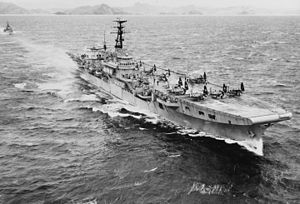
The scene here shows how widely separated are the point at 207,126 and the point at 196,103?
7.40 ft

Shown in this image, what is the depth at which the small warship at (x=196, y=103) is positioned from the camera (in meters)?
26.5

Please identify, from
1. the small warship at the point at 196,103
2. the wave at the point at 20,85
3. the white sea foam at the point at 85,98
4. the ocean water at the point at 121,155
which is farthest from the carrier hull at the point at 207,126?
the wave at the point at 20,85

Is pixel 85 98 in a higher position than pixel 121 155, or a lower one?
higher

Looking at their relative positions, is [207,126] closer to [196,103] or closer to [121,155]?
[196,103]

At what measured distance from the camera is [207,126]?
3002cm

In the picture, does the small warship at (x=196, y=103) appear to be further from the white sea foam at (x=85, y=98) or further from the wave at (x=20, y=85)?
the wave at (x=20, y=85)

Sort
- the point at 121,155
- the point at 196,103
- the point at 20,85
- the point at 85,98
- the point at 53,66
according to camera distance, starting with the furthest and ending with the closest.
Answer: the point at 53,66, the point at 20,85, the point at 85,98, the point at 196,103, the point at 121,155

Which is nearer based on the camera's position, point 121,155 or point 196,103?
point 121,155

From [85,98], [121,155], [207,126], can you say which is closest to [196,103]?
[207,126]

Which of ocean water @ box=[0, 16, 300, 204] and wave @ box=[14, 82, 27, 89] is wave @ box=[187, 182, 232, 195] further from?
A: wave @ box=[14, 82, 27, 89]

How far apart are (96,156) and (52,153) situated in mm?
3393

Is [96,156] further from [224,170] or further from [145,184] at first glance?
[224,170]

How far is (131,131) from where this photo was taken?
→ 31578mm

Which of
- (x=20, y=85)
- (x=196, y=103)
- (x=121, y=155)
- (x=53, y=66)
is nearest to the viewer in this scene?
(x=121, y=155)
